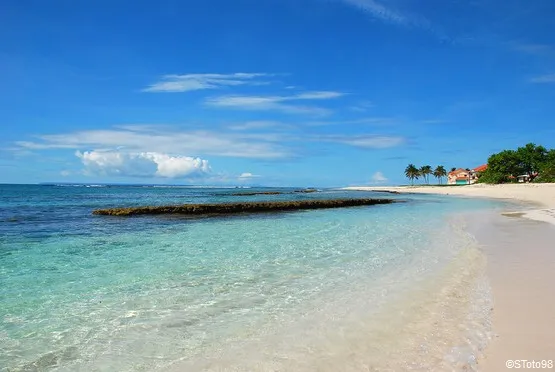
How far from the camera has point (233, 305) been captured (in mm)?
6949

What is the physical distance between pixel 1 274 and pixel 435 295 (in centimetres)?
1056

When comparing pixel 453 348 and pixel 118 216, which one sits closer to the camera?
pixel 453 348

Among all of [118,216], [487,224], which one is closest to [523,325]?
[487,224]

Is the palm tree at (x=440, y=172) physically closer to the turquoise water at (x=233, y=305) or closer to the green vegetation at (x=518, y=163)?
the green vegetation at (x=518, y=163)

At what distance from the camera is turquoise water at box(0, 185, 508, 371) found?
488 cm

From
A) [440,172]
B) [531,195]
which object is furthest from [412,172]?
[531,195]

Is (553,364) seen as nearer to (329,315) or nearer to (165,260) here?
(329,315)

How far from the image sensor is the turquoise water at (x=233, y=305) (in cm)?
488

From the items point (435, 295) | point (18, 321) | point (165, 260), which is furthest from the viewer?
point (165, 260)

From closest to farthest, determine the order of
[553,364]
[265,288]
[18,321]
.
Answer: [553,364], [18,321], [265,288]

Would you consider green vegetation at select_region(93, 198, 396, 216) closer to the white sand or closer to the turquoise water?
the turquoise water

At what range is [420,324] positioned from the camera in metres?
5.87

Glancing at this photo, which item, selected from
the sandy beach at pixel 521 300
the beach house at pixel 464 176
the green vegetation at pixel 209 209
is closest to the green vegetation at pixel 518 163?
the beach house at pixel 464 176

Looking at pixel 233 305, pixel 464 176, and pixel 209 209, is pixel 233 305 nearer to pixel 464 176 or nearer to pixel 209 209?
pixel 209 209
